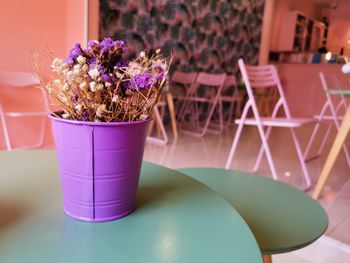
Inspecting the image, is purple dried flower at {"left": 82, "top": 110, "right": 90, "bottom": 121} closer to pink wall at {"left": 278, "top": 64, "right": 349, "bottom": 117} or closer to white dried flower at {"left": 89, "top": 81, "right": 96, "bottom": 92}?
white dried flower at {"left": 89, "top": 81, "right": 96, "bottom": 92}

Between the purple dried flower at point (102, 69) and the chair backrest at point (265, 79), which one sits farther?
the chair backrest at point (265, 79)

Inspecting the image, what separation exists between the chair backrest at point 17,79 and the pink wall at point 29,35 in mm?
90

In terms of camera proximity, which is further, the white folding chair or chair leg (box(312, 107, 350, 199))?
the white folding chair

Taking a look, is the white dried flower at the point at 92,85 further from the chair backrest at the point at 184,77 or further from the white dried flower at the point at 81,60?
the chair backrest at the point at 184,77

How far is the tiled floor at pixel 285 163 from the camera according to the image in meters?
1.35

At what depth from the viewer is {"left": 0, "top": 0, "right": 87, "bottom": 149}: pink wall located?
2.38m

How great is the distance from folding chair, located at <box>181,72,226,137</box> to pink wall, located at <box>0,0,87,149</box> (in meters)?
1.76

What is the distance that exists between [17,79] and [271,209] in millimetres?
2183

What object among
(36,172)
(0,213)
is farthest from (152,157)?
(0,213)

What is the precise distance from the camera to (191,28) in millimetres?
4504

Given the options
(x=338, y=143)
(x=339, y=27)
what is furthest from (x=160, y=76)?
(x=339, y=27)

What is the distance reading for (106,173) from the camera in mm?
472

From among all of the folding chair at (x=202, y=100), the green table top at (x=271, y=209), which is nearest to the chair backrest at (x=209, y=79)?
the folding chair at (x=202, y=100)

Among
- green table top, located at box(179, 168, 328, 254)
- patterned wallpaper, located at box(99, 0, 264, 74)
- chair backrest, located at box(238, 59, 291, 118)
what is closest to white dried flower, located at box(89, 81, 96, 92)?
green table top, located at box(179, 168, 328, 254)
